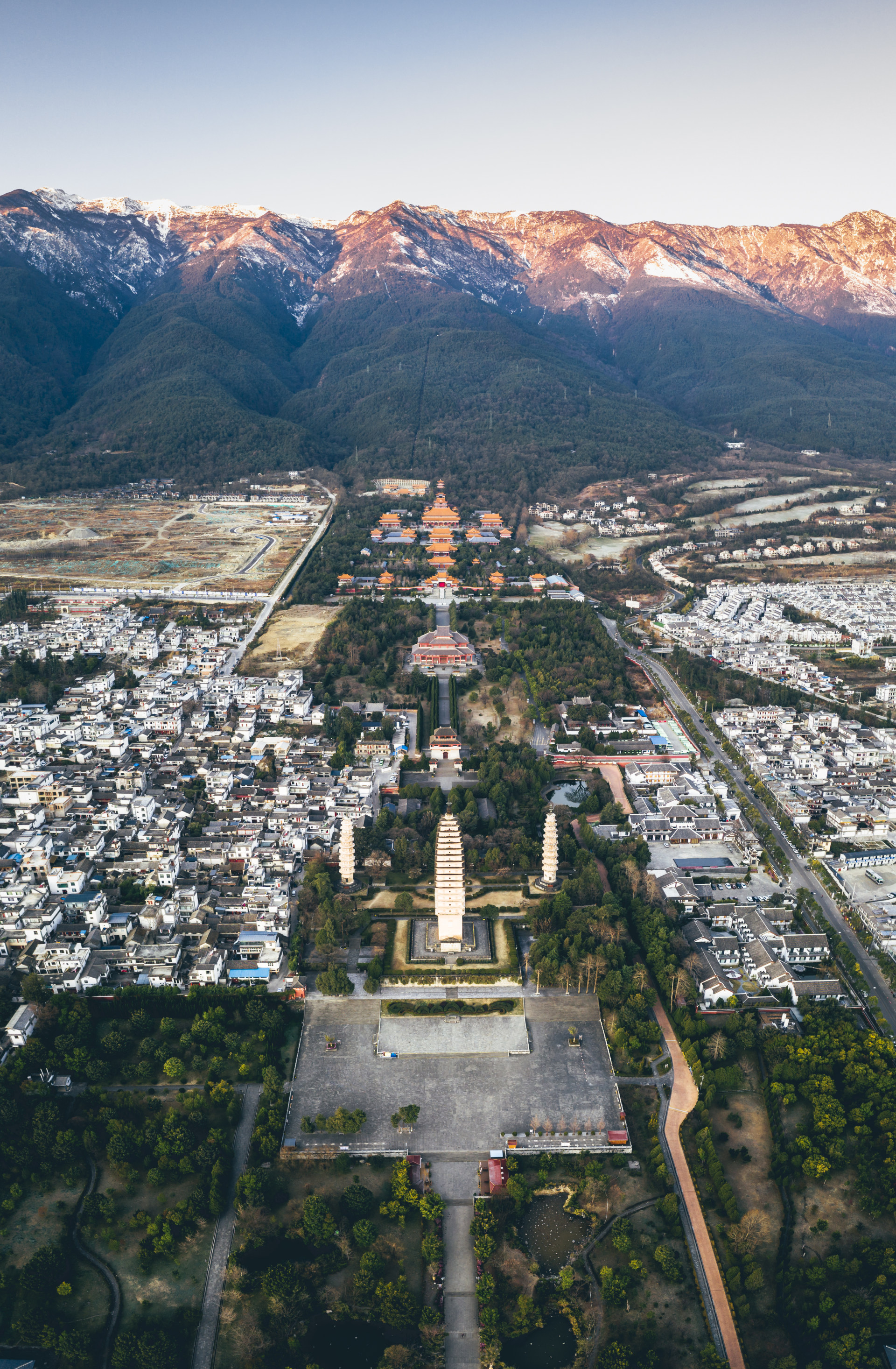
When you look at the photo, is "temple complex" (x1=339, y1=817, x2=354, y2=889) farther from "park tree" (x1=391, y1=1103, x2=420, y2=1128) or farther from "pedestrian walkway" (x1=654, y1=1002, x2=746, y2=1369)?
"pedestrian walkway" (x1=654, y1=1002, x2=746, y2=1369)

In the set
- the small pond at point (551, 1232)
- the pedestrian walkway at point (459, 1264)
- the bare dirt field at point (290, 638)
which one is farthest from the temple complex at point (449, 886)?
the bare dirt field at point (290, 638)

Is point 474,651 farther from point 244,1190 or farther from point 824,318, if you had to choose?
point 824,318

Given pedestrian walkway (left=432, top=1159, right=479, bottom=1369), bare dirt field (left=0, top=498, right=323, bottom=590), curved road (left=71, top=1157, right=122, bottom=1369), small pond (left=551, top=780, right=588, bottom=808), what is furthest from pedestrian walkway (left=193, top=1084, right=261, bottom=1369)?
bare dirt field (left=0, top=498, right=323, bottom=590)

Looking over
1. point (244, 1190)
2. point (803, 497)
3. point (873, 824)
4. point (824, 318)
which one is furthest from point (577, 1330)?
point (824, 318)

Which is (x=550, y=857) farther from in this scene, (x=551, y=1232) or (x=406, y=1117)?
(x=551, y=1232)

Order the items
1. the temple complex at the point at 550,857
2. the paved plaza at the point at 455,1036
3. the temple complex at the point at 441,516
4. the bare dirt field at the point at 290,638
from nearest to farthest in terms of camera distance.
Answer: the paved plaza at the point at 455,1036, the temple complex at the point at 550,857, the bare dirt field at the point at 290,638, the temple complex at the point at 441,516

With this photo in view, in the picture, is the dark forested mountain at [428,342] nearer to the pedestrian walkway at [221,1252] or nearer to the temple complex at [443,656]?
the temple complex at [443,656]
